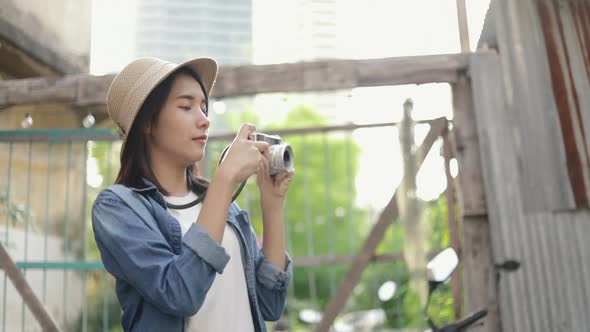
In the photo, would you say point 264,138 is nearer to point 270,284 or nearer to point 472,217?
point 270,284

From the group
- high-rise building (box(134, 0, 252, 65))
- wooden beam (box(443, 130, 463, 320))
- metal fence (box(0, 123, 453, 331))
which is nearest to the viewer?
wooden beam (box(443, 130, 463, 320))

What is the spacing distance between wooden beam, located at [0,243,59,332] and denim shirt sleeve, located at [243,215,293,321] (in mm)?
1896

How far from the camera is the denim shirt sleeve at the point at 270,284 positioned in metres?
1.39

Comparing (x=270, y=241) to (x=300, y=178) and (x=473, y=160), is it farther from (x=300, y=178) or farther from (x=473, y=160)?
(x=300, y=178)

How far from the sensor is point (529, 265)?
2652 mm

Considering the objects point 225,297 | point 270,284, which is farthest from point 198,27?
point 225,297

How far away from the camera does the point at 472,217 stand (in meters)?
2.80

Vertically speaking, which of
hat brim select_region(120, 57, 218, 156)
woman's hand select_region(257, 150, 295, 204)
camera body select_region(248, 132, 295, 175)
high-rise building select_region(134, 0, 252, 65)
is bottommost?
woman's hand select_region(257, 150, 295, 204)

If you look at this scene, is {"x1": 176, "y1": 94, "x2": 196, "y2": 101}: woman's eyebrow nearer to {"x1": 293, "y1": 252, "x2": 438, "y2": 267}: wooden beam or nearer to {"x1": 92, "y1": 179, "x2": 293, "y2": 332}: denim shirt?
{"x1": 92, "y1": 179, "x2": 293, "y2": 332}: denim shirt

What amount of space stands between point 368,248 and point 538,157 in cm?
98

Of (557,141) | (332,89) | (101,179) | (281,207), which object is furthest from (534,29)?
(101,179)

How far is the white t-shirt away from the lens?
121 centimetres

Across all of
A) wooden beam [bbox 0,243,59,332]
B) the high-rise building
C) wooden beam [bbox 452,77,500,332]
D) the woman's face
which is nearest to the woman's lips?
the woman's face

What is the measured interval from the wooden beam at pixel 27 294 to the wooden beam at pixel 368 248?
1370mm
